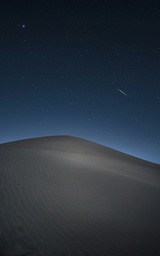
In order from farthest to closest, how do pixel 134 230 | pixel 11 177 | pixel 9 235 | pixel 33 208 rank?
pixel 11 177 < pixel 33 208 < pixel 134 230 < pixel 9 235

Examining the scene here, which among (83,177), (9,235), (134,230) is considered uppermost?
(83,177)

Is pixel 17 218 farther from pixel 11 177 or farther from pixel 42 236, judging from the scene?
pixel 11 177

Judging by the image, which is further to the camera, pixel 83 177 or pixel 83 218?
pixel 83 177

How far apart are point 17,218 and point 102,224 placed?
209cm

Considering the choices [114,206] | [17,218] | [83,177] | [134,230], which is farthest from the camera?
[83,177]

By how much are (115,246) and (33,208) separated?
240cm

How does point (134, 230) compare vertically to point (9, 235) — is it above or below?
above

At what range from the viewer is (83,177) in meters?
11.2

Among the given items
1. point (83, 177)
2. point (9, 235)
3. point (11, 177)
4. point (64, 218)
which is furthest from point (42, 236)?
point (83, 177)

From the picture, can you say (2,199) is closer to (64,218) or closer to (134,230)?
(64,218)

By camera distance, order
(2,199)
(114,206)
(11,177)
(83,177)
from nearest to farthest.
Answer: (2,199)
(114,206)
(11,177)
(83,177)

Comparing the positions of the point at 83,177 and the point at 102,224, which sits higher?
the point at 83,177

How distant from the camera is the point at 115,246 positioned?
4.86m

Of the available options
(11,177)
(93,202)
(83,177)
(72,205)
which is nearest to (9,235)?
(72,205)
